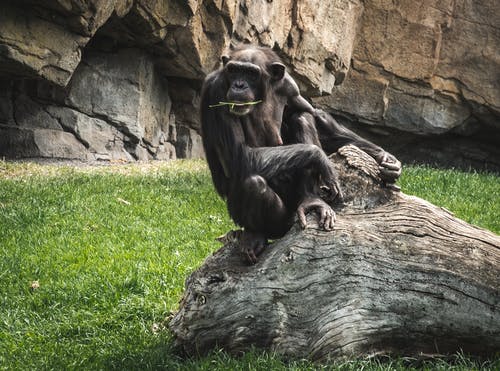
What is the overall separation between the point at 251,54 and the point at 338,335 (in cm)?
206

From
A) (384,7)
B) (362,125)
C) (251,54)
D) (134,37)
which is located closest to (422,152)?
(362,125)

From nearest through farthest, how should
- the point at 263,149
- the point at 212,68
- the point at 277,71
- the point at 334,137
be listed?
1. the point at 263,149
2. the point at 277,71
3. the point at 334,137
4. the point at 212,68

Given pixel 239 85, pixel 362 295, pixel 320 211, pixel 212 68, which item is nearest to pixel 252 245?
pixel 320 211

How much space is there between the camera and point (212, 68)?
1170cm

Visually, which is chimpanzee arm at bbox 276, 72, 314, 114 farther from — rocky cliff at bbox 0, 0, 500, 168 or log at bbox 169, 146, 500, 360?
rocky cliff at bbox 0, 0, 500, 168

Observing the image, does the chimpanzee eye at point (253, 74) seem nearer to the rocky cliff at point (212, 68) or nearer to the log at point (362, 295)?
the log at point (362, 295)

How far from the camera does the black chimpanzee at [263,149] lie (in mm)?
4445

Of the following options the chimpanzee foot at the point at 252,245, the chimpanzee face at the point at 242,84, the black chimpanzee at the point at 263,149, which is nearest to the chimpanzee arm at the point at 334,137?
the black chimpanzee at the point at 263,149

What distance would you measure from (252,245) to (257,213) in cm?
20

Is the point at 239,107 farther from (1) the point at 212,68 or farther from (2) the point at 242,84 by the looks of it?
(1) the point at 212,68

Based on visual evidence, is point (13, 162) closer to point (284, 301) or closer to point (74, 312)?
point (74, 312)

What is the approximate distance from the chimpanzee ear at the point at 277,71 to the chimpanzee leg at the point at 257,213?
36.1 inches

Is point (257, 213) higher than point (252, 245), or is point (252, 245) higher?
point (257, 213)

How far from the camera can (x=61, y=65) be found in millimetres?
9820
